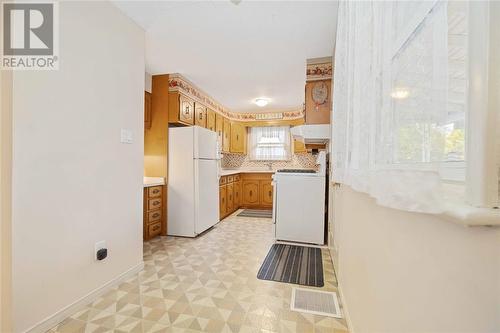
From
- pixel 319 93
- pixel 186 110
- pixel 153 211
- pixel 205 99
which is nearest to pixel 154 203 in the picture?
pixel 153 211

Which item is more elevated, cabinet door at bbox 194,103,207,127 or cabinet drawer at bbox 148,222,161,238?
cabinet door at bbox 194,103,207,127

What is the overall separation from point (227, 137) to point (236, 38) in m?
2.91

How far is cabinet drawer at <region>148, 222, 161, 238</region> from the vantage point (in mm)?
2992

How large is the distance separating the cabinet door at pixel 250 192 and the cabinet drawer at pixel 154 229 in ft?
7.96

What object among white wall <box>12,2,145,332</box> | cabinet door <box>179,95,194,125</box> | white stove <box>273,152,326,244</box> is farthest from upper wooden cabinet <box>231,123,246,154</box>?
white wall <box>12,2,145,332</box>

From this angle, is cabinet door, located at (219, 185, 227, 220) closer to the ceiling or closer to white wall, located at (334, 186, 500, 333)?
the ceiling

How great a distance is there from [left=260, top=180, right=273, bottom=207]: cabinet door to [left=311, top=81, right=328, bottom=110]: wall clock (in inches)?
105

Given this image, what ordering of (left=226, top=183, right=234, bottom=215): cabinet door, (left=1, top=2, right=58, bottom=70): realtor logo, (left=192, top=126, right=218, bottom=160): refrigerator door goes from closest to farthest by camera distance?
(left=1, top=2, right=58, bottom=70): realtor logo < (left=192, top=126, right=218, bottom=160): refrigerator door < (left=226, top=183, right=234, bottom=215): cabinet door

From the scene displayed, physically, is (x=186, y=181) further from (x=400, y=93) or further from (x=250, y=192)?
(x=400, y=93)

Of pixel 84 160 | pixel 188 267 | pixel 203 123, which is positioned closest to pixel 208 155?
pixel 203 123

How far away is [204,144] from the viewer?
3.33m

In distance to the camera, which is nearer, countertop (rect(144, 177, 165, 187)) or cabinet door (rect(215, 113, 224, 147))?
countertop (rect(144, 177, 165, 187))

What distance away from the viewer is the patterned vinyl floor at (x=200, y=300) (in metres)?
1.41

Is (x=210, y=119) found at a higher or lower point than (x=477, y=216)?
higher
